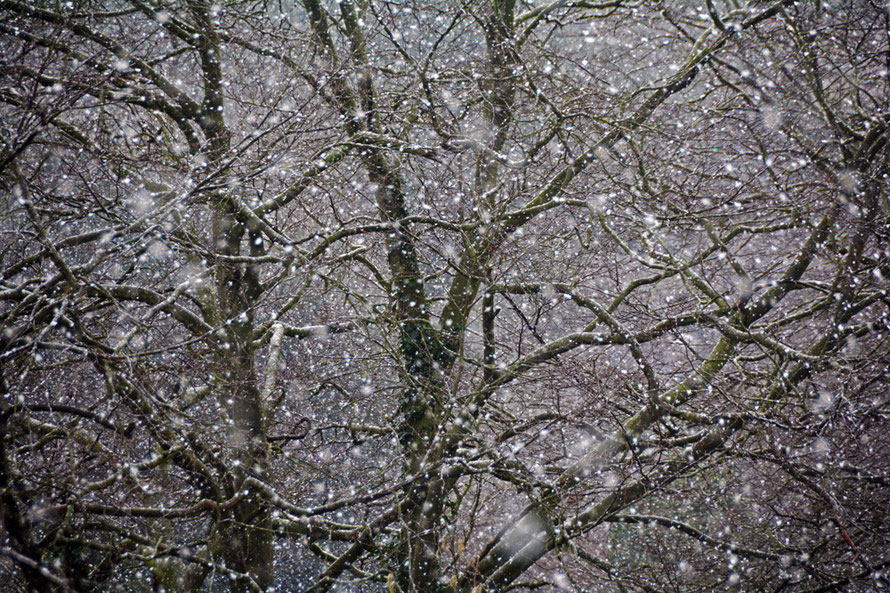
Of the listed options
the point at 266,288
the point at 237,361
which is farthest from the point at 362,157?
the point at 237,361

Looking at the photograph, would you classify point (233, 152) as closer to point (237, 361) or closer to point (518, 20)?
point (237, 361)

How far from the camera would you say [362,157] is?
5.89 metres

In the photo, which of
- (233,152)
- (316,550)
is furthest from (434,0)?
(316,550)

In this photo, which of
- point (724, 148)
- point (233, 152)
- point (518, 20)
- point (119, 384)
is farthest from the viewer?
point (518, 20)

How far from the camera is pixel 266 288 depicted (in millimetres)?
6141

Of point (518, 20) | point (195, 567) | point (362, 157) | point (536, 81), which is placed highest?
point (518, 20)

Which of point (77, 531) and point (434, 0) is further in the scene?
point (434, 0)

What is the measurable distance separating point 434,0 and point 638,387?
5.03 meters

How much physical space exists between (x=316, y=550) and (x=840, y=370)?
4.90 m

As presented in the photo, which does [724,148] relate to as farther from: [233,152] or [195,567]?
[195,567]

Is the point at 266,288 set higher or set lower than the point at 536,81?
lower

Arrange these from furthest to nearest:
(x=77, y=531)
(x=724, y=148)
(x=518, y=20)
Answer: (x=518, y=20), (x=724, y=148), (x=77, y=531)

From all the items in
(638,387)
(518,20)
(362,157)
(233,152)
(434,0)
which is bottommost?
(638,387)

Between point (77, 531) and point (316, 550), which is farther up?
point (316, 550)
